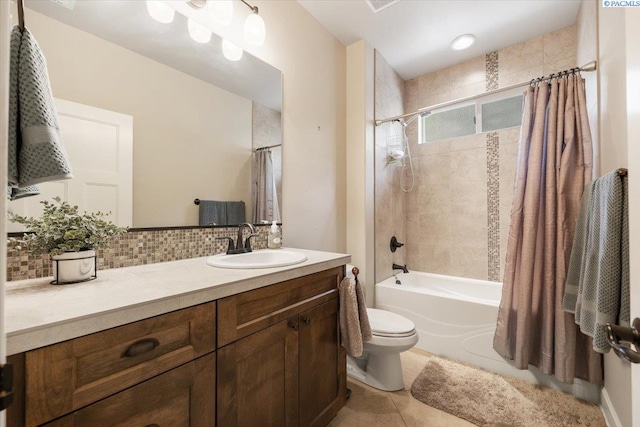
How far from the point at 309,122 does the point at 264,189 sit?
27.5 inches

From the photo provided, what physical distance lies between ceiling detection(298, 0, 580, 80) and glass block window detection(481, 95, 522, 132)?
0.50m

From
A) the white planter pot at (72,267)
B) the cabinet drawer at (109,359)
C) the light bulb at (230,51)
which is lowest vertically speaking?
the cabinet drawer at (109,359)

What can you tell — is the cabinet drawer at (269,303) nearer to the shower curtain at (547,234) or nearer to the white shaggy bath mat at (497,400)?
the white shaggy bath mat at (497,400)

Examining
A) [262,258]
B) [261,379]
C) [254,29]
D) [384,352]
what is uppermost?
[254,29]

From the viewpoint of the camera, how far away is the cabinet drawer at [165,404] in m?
0.64

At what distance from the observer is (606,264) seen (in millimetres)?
1012

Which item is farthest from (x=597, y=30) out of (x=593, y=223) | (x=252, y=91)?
(x=252, y=91)

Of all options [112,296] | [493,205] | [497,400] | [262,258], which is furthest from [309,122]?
[497,400]

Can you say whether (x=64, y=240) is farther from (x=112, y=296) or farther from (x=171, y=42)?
(x=171, y=42)

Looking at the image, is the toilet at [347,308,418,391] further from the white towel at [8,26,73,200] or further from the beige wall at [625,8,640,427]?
the white towel at [8,26,73,200]

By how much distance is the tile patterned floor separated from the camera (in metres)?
1.45

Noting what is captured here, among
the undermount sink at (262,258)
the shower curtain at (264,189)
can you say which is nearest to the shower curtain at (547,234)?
the undermount sink at (262,258)

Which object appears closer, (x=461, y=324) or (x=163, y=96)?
(x=163, y=96)

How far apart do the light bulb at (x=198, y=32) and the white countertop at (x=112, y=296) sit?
47.4 inches
